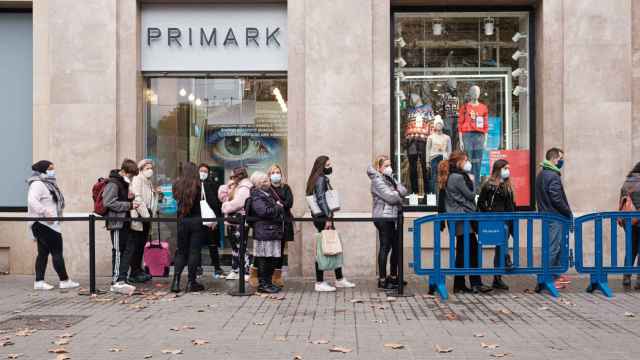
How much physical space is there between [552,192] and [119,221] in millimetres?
6112

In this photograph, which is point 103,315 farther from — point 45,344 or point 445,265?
point 445,265

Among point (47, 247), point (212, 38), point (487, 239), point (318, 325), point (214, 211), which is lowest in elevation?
point (318, 325)

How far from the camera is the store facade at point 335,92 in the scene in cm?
1219

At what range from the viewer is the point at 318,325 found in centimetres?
795

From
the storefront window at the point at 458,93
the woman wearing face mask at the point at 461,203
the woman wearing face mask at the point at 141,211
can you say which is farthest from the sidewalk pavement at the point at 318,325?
the storefront window at the point at 458,93

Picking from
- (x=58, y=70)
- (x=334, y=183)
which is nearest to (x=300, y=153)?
(x=334, y=183)

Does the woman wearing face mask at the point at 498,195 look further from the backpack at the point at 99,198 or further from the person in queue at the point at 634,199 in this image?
the backpack at the point at 99,198

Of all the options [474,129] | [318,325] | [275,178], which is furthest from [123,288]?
[474,129]

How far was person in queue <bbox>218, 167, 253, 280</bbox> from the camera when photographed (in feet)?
35.7

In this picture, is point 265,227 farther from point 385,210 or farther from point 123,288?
point 123,288

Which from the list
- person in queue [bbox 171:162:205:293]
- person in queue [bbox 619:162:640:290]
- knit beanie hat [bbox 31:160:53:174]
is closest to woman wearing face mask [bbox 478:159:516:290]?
person in queue [bbox 619:162:640:290]

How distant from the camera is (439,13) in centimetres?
1308

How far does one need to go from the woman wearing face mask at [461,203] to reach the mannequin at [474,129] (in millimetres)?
2766

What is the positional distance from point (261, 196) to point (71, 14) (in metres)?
5.03
